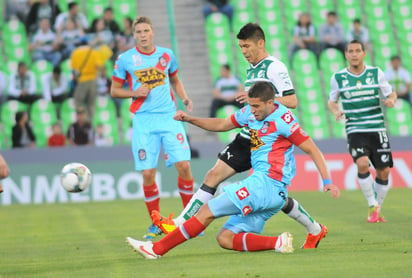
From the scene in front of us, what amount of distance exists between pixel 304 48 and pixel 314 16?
1.35 m

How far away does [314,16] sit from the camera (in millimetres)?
21766

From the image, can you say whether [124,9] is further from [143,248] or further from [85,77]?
[143,248]

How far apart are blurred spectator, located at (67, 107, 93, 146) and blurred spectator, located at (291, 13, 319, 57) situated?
5202 mm

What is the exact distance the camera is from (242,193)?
25.6ft

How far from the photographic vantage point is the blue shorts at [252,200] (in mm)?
7773

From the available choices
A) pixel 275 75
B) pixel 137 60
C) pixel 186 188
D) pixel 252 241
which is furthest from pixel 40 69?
pixel 252 241

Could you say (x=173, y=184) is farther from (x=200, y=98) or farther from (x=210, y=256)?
(x=210, y=256)

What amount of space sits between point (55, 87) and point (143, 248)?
38.4ft

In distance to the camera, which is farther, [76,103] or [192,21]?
[192,21]

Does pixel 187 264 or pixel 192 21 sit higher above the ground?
pixel 192 21

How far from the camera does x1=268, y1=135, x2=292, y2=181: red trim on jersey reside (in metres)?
8.02

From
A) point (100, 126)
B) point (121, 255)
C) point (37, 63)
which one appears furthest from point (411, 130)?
point (121, 255)

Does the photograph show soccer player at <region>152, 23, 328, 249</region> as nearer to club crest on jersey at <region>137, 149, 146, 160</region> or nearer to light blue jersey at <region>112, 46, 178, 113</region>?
club crest on jersey at <region>137, 149, 146, 160</region>

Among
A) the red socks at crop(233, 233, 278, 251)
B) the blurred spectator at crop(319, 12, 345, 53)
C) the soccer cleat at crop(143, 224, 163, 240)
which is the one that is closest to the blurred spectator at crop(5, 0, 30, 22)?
the blurred spectator at crop(319, 12, 345, 53)
